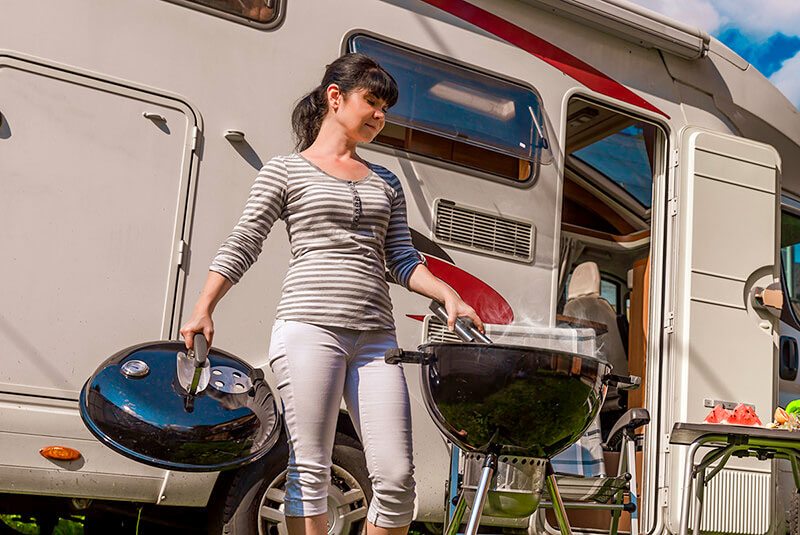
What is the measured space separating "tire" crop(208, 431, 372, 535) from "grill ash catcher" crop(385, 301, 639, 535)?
0.96m

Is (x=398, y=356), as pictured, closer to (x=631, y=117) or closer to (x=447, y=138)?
(x=447, y=138)

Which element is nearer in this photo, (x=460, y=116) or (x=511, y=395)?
(x=511, y=395)

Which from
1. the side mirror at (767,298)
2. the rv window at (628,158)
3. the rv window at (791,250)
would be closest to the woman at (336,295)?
the side mirror at (767,298)

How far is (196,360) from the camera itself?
6.61 feet

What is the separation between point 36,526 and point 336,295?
2312 millimetres

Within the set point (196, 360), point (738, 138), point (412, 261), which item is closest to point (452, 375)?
point (412, 261)

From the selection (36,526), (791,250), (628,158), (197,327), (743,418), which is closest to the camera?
(197,327)

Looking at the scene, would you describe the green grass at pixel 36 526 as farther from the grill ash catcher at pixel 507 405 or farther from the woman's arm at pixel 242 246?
the grill ash catcher at pixel 507 405

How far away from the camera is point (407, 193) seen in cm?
343

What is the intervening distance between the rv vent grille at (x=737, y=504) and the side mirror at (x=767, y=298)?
76 centimetres

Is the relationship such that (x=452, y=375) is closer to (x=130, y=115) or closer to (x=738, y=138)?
(x=130, y=115)

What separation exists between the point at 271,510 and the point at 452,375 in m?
1.18

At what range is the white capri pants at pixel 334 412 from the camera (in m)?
2.09

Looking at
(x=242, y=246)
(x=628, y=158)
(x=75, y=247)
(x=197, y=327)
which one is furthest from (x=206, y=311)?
(x=628, y=158)
